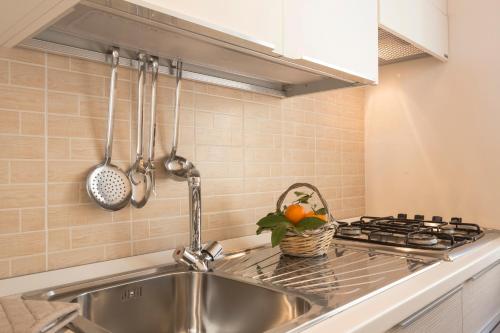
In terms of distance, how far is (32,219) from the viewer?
94 cm

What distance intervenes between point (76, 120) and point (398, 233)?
3.66 feet

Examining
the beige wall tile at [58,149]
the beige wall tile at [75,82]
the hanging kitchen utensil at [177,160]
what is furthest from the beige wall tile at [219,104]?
the beige wall tile at [58,149]

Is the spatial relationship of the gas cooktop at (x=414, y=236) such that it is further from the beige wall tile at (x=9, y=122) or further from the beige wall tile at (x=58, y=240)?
the beige wall tile at (x=9, y=122)

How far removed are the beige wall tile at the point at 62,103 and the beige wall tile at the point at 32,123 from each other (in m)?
0.03

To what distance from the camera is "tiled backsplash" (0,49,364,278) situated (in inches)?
36.5

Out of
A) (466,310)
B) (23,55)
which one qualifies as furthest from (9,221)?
(466,310)

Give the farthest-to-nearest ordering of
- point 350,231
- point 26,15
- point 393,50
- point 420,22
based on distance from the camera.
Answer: point 393,50 → point 420,22 → point 350,231 → point 26,15

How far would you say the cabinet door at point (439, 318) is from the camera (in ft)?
2.89

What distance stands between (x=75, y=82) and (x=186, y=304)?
24.4 inches

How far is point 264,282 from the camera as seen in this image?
95cm

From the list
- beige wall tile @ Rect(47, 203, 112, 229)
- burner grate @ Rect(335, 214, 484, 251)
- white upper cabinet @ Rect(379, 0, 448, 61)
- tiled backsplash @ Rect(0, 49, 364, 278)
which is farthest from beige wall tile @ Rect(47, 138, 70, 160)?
white upper cabinet @ Rect(379, 0, 448, 61)

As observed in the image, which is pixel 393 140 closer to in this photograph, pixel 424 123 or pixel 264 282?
pixel 424 123

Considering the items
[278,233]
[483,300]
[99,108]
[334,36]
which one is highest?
[334,36]

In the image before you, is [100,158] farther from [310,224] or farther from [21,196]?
[310,224]
